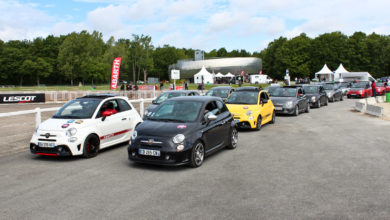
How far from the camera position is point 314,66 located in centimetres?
10231

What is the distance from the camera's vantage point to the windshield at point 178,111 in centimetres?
818

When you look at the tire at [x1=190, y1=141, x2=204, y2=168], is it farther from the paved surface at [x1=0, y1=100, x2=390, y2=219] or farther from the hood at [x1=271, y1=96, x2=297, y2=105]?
the hood at [x1=271, y1=96, x2=297, y2=105]

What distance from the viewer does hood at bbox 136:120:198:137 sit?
741 cm

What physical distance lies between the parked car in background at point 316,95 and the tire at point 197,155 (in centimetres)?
1801

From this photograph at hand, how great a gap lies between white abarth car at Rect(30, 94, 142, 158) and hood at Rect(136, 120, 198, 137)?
182cm

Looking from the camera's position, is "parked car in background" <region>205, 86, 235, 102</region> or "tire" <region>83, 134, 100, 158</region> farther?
"parked car in background" <region>205, 86, 235, 102</region>

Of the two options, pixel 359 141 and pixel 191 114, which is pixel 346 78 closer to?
pixel 359 141

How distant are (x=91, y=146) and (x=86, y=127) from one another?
0.54m

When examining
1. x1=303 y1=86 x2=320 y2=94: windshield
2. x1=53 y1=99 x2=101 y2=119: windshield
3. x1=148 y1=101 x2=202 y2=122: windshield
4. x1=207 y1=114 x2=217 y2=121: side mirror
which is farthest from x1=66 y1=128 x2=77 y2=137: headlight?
x1=303 y1=86 x2=320 y2=94: windshield

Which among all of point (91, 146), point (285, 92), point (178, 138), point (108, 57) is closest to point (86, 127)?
point (91, 146)

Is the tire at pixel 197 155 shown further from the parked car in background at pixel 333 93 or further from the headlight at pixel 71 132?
the parked car in background at pixel 333 93

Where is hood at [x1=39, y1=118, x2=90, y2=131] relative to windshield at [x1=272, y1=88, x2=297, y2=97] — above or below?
below

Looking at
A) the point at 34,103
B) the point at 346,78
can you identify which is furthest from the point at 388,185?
the point at 346,78

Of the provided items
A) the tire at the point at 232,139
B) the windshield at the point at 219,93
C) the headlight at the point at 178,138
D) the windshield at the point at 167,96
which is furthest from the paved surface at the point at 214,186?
the windshield at the point at 219,93
